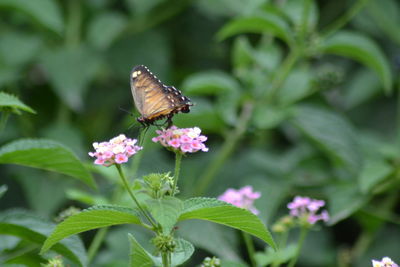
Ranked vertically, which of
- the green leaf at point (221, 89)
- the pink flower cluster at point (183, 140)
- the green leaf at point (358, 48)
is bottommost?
the pink flower cluster at point (183, 140)

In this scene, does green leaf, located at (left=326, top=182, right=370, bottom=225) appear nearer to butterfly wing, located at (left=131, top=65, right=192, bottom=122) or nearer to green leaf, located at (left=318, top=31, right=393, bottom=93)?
green leaf, located at (left=318, top=31, right=393, bottom=93)

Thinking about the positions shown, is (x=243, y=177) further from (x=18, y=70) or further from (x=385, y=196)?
(x=18, y=70)

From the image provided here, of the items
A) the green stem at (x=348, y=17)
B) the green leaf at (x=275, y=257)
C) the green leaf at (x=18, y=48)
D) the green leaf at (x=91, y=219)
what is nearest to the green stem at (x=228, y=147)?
the green stem at (x=348, y=17)

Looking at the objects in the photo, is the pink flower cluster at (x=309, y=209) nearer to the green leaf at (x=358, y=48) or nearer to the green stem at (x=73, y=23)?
the green leaf at (x=358, y=48)

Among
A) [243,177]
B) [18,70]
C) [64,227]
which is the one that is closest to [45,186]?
[18,70]

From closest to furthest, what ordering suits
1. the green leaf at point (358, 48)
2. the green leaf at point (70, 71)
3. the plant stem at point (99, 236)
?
the plant stem at point (99, 236)
the green leaf at point (358, 48)
the green leaf at point (70, 71)

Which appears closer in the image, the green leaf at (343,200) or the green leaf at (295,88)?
the green leaf at (343,200)

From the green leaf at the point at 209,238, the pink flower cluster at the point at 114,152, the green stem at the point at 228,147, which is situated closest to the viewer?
the pink flower cluster at the point at 114,152

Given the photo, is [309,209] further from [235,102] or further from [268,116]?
[235,102]
